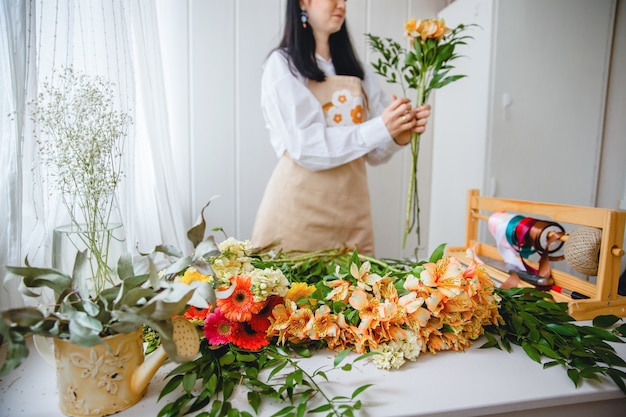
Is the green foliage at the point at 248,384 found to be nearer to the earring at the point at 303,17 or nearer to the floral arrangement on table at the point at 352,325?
the floral arrangement on table at the point at 352,325

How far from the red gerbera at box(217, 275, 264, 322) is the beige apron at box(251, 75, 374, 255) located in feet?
2.02

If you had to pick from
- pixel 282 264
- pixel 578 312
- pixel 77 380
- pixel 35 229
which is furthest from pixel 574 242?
pixel 35 229

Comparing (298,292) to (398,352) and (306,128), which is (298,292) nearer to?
(398,352)

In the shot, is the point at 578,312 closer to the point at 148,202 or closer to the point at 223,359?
the point at 223,359

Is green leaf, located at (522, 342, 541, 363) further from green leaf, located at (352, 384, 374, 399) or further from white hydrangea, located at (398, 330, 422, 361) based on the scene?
green leaf, located at (352, 384, 374, 399)

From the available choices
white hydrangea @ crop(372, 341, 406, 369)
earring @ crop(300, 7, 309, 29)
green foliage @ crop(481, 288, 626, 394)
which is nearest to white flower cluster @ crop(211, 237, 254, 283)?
white hydrangea @ crop(372, 341, 406, 369)

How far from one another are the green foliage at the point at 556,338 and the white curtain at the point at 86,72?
0.71 meters

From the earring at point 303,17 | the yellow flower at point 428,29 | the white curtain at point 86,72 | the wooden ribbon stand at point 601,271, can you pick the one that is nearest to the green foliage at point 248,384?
the white curtain at point 86,72

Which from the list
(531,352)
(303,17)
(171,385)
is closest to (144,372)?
(171,385)

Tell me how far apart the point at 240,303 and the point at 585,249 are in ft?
2.13

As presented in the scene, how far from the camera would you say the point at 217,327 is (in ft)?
1.85

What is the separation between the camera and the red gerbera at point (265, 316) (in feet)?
1.92

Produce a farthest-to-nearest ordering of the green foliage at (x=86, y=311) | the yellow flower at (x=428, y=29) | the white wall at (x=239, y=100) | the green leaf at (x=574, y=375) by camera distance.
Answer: the white wall at (x=239, y=100) < the yellow flower at (x=428, y=29) < the green leaf at (x=574, y=375) < the green foliage at (x=86, y=311)

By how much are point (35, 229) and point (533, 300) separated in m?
0.88
